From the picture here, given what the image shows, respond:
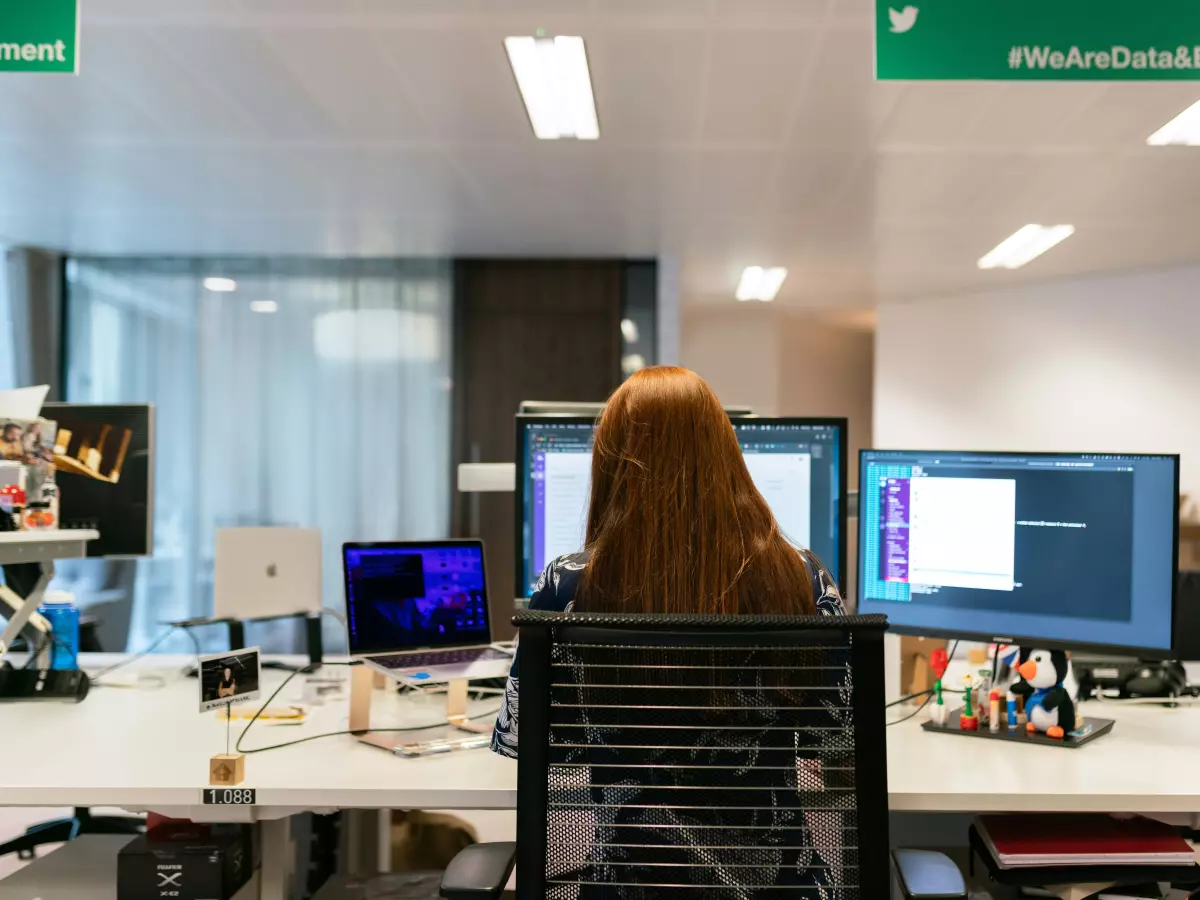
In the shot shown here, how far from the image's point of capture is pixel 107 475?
8.00 feet

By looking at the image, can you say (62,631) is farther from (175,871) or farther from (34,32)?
(34,32)

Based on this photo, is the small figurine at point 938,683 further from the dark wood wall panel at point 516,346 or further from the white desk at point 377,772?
the dark wood wall panel at point 516,346

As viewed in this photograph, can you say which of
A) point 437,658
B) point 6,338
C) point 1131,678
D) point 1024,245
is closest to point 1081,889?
point 1131,678

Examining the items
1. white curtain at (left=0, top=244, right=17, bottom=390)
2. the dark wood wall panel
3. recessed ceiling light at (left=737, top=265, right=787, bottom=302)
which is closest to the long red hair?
the dark wood wall panel

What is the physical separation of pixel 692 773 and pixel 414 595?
1.08 meters

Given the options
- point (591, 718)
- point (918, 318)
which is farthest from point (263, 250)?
point (591, 718)

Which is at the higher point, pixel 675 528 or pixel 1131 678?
pixel 675 528

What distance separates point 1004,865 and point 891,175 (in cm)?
373

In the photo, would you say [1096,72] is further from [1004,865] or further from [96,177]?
[96,177]

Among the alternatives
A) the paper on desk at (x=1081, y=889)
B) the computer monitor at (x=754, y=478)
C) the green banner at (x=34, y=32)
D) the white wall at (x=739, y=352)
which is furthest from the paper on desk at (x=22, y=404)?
the white wall at (x=739, y=352)

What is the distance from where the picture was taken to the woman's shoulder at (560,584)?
1.29 meters

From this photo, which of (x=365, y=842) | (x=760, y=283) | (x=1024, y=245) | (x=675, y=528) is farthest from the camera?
(x=760, y=283)

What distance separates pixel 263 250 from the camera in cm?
664

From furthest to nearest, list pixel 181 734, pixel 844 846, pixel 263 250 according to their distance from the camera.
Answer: pixel 263 250 < pixel 181 734 < pixel 844 846
